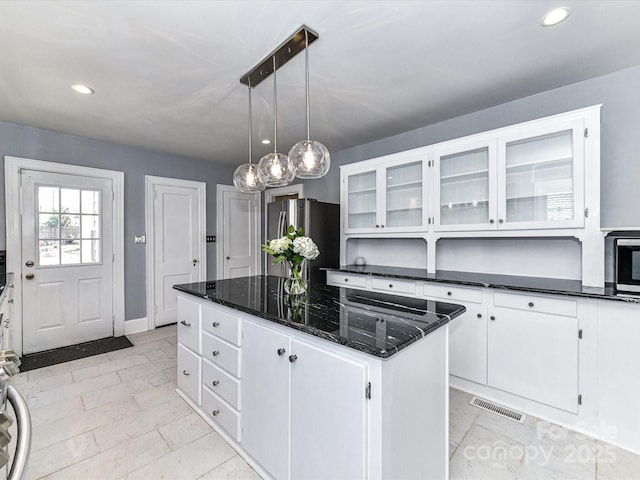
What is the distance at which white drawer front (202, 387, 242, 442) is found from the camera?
72.0 inches

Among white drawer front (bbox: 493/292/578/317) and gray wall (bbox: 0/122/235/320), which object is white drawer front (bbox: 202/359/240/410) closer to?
white drawer front (bbox: 493/292/578/317)

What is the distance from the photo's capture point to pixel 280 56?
1.99 m

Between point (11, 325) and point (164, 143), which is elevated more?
point (164, 143)

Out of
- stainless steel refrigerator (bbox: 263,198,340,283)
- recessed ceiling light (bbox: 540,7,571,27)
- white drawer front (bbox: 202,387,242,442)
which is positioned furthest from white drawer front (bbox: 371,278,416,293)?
recessed ceiling light (bbox: 540,7,571,27)

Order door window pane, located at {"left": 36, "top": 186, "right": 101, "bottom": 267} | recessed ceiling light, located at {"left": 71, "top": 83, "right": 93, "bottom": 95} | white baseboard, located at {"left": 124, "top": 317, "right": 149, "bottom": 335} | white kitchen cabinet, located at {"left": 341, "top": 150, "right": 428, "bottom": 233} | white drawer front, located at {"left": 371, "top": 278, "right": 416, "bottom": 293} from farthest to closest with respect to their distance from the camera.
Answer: white baseboard, located at {"left": 124, "top": 317, "right": 149, "bottom": 335}
door window pane, located at {"left": 36, "top": 186, "right": 101, "bottom": 267}
white kitchen cabinet, located at {"left": 341, "top": 150, "right": 428, "bottom": 233}
white drawer front, located at {"left": 371, "top": 278, "right": 416, "bottom": 293}
recessed ceiling light, located at {"left": 71, "top": 83, "right": 93, "bottom": 95}

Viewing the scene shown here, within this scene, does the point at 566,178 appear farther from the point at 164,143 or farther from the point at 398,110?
the point at 164,143

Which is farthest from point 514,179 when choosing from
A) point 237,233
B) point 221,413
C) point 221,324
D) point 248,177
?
point 237,233

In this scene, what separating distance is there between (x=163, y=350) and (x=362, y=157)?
333 cm

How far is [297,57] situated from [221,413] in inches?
94.1

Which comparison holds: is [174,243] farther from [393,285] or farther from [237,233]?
[393,285]

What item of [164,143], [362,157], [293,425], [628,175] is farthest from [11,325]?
[628,175]

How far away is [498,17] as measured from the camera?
5.46 ft

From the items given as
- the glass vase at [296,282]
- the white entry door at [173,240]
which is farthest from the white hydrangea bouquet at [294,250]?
the white entry door at [173,240]

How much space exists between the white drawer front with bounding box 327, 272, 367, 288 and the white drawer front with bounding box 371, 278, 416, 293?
0.45 ft
